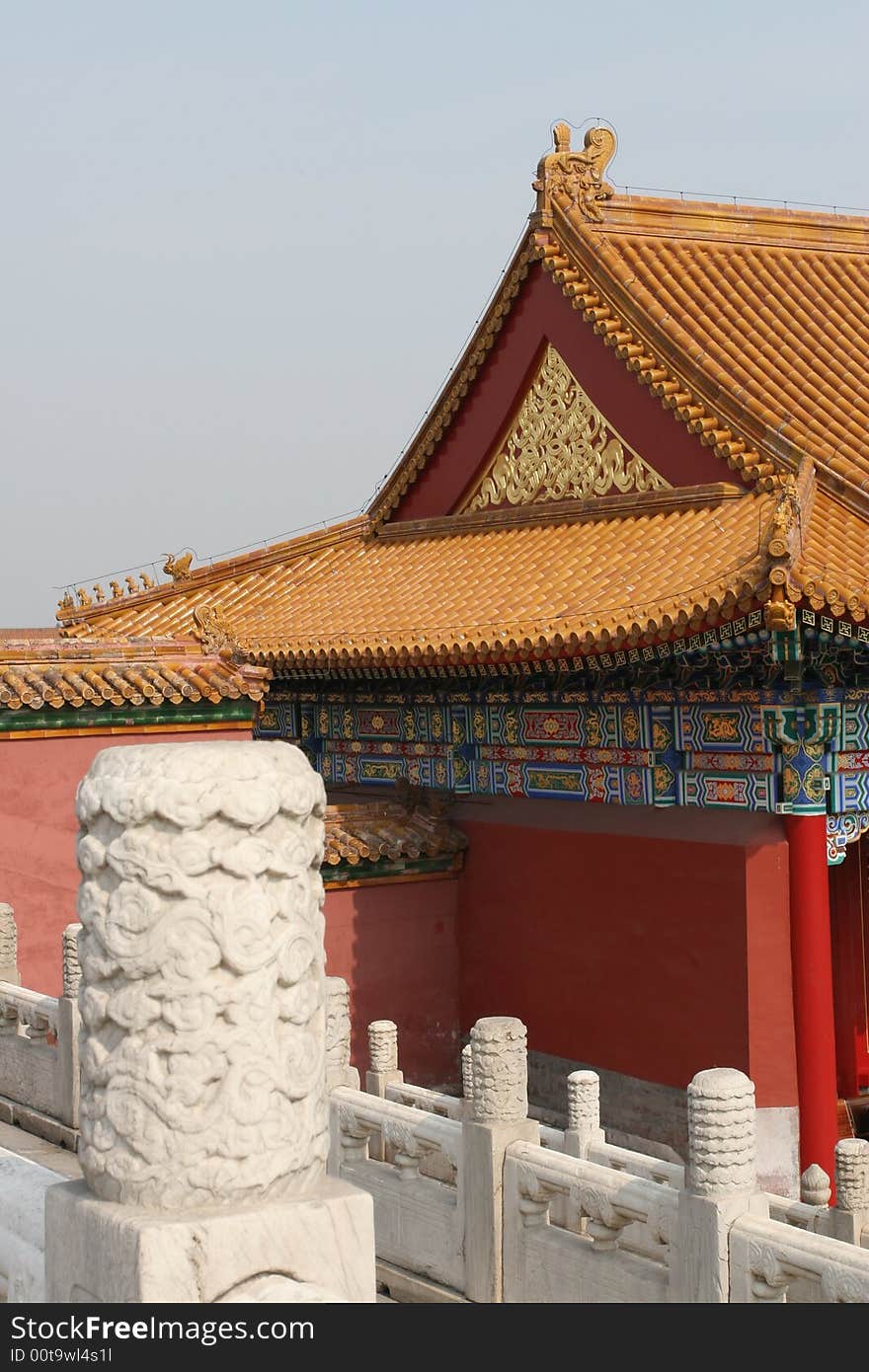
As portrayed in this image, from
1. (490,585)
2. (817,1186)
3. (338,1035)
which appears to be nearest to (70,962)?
(338,1035)

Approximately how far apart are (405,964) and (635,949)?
1.99m

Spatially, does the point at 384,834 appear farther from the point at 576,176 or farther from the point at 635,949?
the point at 576,176

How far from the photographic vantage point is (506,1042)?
6730mm

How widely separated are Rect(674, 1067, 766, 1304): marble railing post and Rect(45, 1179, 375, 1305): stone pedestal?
2.74m

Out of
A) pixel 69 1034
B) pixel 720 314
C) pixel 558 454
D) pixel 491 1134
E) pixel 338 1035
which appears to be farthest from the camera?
pixel 720 314

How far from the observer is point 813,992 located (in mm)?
10086

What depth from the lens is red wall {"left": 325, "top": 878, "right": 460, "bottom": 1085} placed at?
1224cm

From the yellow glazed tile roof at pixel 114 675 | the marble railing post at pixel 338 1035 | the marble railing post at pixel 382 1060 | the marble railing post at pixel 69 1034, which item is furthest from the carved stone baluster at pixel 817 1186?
the yellow glazed tile roof at pixel 114 675

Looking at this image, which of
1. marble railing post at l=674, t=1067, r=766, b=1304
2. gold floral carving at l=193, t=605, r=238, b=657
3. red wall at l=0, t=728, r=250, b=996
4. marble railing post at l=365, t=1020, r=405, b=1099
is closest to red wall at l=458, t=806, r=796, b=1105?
gold floral carving at l=193, t=605, r=238, b=657

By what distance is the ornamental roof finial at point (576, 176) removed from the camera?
13852 mm

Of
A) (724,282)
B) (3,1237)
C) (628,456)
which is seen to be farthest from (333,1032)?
(724,282)

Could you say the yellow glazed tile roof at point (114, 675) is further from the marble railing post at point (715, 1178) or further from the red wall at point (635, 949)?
the marble railing post at point (715, 1178)
